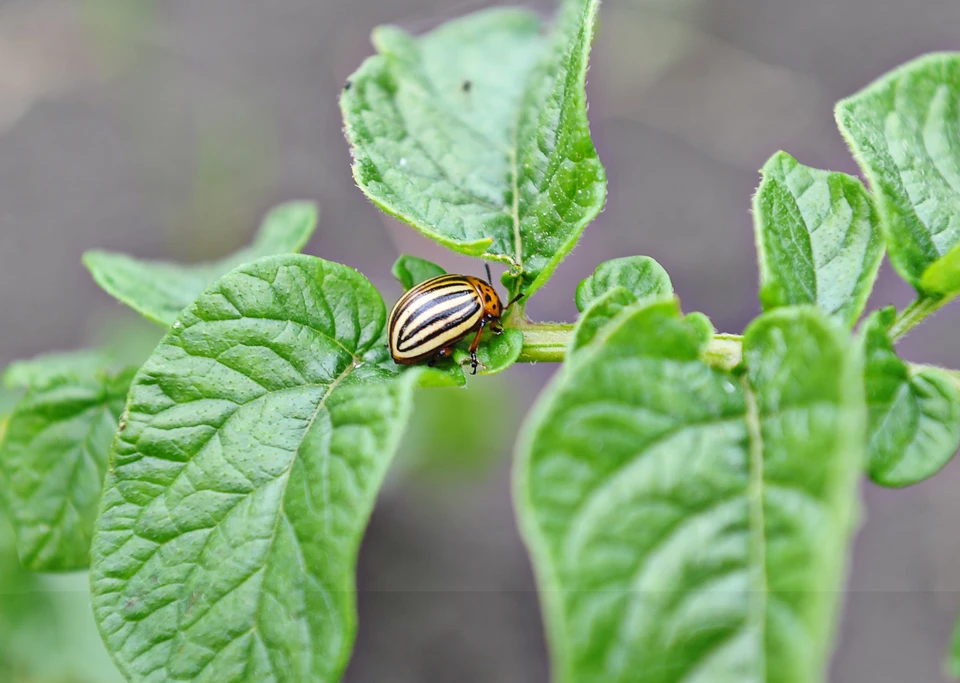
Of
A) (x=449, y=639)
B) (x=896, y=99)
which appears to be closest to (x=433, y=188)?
(x=896, y=99)

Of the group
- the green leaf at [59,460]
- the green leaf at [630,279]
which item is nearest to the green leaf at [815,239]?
the green leaf at [630,279]

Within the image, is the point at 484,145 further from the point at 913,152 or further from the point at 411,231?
the point at 411,231

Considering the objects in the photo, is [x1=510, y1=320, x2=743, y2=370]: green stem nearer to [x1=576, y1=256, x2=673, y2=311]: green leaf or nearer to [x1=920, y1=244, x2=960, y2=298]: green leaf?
[x1=576, y1=256, x2=673, y2=311]: green leaf

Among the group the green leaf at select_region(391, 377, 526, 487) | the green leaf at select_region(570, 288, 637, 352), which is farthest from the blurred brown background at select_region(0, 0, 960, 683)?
the green leaf at select_region(570, 288, 637, 352)

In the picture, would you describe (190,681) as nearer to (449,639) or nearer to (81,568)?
(81,568)

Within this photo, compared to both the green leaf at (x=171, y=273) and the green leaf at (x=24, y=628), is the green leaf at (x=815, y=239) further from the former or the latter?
the green leaf at (x=24, y=628)

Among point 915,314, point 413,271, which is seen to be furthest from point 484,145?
point 915,314

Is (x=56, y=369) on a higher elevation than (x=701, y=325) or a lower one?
lower
